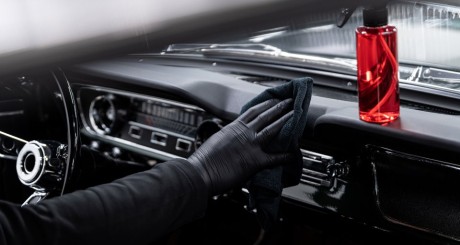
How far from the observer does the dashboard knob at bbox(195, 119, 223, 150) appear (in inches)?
61.1

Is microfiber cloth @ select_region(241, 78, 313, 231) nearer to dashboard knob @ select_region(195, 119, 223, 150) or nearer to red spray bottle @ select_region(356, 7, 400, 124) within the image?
red spray bottle @ select_region(356, 7, 400, 124)

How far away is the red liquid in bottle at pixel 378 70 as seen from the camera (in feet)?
3.59

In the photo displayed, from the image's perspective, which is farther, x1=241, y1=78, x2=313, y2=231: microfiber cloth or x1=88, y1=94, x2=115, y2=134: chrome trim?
x1=88, y1=94, x2=115, y2=134: chrome trim

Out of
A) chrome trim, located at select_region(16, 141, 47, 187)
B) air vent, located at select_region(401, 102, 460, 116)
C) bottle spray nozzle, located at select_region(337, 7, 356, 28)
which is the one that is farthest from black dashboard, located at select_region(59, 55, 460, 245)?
chrome trim, located at select_region(16, 141, 47, 187)

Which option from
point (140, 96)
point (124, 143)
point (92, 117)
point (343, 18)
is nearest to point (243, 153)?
point (343, 18)

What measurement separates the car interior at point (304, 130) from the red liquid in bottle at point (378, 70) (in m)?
0.04

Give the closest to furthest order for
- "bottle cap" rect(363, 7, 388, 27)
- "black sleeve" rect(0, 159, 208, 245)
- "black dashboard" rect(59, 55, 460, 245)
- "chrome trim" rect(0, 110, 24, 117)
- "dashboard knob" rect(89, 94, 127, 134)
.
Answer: "black sleeve" rect(0, 159, 208, 245) < "bottle cap" rect(363, 7, 388, 27) < "black dashboard" rect(59, 55, 460, 245) < "chrome trim" rect(0, 110, 24, 117) < "dashboard knob" rect(89, 94, 127, 134)

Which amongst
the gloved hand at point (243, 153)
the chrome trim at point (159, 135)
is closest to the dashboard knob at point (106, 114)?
the chrome trim at point (159, 135)

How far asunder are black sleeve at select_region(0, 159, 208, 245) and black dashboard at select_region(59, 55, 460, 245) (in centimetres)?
21

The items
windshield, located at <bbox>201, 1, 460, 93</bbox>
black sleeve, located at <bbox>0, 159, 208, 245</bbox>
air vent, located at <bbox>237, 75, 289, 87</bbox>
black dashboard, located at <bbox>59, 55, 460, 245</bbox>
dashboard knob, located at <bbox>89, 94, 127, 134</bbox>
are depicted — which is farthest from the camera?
dashboard knob, located at <bbox>89, 94, 127, 134</bbox>

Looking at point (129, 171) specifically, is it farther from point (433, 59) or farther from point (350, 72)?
point (433, 59)

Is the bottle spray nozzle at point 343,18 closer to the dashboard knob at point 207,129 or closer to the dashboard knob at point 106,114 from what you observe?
the dashboard knob at point 207,129

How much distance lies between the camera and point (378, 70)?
111 centimetres

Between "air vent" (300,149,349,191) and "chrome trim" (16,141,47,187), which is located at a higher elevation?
"chrome trim" (16,141,47,187)
